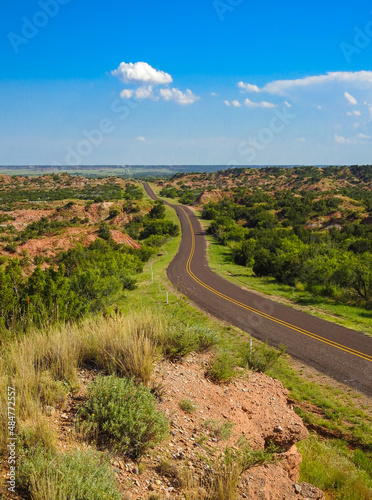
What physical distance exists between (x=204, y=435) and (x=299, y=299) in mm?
19489

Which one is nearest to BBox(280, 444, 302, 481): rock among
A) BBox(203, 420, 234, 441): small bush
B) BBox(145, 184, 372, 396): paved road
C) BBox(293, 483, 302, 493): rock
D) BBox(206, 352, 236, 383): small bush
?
BBox(293, 483, 302, 493): rock

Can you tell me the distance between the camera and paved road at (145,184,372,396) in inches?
521

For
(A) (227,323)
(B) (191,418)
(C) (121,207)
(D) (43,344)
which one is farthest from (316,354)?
(C) (121,207)

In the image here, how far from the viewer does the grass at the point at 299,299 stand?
61.5 ft

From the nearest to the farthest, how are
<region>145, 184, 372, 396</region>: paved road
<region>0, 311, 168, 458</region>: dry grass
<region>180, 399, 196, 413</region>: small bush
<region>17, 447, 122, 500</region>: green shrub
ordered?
1. <region>17, 447, 122, 500</region>: green shrub
2. <region>0, 311, 168, 458</region>: dry grass
3. <region>180, 399, 196, 413</region>: small bush
4. <region>145, 184, 372, 396</region>: paved road

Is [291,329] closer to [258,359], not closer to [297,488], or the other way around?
[258,359]

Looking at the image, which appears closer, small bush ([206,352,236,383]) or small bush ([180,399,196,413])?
small bush ([180,399,196,413])

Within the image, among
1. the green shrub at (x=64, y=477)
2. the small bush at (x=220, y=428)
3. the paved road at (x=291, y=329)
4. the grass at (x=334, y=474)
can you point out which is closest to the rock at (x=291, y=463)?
the grass at (x=334, y=474)

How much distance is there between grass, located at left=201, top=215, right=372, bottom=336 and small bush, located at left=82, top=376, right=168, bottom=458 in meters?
15.6

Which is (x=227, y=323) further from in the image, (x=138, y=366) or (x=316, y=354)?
(x=138, y=366)

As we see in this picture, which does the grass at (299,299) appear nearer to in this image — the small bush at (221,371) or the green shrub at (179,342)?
the small bush at (221,371)

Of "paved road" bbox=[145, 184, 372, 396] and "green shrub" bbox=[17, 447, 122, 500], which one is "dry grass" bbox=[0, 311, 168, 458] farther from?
"paved road" bbox=[145, 184, 372, 396]

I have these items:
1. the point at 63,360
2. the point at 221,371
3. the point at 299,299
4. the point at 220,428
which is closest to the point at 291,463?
the point at 220,428

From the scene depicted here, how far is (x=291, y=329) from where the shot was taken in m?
17.4
